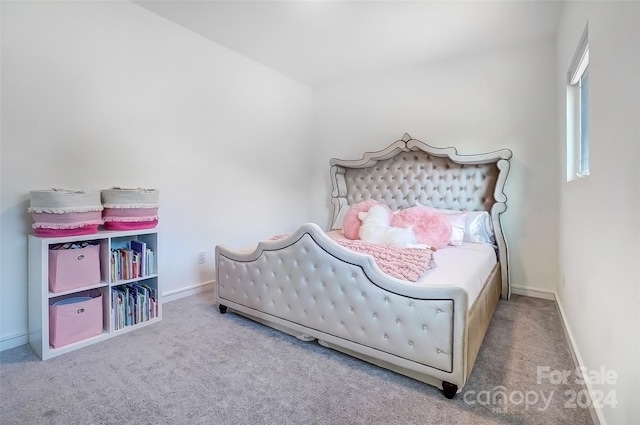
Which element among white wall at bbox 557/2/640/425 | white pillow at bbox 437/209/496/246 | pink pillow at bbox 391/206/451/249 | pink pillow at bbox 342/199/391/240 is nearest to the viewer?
white wall at bbox 557/2/640/425

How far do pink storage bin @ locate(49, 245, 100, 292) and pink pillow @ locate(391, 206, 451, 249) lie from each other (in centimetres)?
242

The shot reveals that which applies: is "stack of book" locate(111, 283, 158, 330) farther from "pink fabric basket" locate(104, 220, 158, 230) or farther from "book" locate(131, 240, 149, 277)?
"pink fabric basket" locate(104, 220, 158, 230)

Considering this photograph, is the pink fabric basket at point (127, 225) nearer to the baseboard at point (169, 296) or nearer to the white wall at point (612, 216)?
the baseboard at point (169, 296)

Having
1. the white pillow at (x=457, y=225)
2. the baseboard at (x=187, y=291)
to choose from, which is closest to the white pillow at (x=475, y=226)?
the white pillow at (x=457, y=225)

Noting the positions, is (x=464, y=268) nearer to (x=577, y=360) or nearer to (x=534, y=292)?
(x=577, y=360)

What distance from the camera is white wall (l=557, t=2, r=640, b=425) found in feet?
3.18

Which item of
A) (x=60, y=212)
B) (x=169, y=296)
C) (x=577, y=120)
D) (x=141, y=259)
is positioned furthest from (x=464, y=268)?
(x=60, y=212)

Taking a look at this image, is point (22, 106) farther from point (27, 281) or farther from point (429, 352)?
point (429, 352)

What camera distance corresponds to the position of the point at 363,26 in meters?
2.62

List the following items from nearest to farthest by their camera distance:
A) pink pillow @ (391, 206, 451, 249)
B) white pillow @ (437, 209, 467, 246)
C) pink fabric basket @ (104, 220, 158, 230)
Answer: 1. pink fabric basket @ (104, 220, 158, 230)
2. pink pillow @ (391, 206, 451, 249)
3. white pillow @ (437, 209, 467, 246)

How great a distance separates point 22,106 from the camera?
1923 millimetres

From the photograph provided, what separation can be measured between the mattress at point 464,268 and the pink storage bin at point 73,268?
2.05m

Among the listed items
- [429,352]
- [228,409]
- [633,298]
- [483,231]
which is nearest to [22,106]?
[228,409]

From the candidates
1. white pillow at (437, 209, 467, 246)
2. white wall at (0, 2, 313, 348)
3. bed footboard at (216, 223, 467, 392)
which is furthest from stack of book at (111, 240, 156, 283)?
white pillow at (437, 209, 467, 246)
